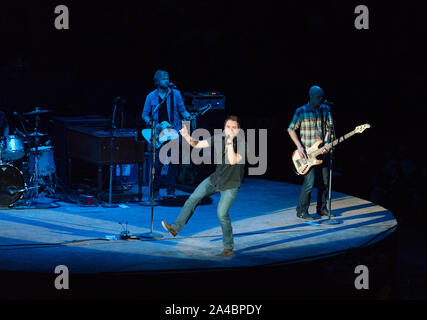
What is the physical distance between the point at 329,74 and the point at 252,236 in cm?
540

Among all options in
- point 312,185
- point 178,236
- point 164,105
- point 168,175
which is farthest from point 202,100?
point 178,236

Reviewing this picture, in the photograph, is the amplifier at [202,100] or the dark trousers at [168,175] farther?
the amplifier at [202,100]

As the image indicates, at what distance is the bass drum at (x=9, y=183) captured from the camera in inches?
374

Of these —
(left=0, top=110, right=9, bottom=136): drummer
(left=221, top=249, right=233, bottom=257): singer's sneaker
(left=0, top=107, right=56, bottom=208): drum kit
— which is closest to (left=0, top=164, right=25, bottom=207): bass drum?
(left=0, top=107, right=56, bottom=208): drum kit

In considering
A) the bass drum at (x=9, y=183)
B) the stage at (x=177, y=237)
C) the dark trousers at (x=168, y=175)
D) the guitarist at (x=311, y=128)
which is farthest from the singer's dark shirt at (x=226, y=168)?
the bass drum at (x=9, y=183)

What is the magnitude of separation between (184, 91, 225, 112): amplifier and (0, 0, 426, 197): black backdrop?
103 centimetres

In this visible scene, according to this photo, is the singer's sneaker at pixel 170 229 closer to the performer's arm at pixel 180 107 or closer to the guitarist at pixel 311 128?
the guitarist at pixel 311 128

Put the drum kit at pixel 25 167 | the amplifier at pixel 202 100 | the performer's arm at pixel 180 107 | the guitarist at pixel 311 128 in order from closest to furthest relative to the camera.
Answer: the guitarist at pixel 311 128, the drum kit at pixel 25 167, the performer's arm at pixel 180 107, the amplifier at pixel 202 100

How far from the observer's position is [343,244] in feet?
25.8

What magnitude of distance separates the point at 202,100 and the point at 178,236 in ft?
11.2

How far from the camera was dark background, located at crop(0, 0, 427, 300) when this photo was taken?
38.2 feet

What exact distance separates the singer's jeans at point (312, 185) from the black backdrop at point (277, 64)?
306 cm

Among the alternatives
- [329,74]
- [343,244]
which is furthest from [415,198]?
[343,244]

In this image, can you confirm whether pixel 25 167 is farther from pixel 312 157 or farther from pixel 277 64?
pixel 277 64
